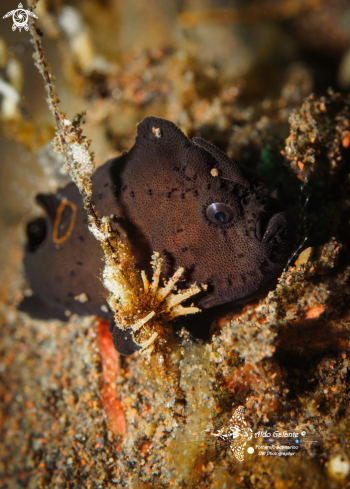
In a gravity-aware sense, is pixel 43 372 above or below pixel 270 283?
above

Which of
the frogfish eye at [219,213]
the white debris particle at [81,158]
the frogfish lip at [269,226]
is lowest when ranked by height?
the frogfish lip at [269,226]

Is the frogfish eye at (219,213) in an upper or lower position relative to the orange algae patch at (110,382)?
upper

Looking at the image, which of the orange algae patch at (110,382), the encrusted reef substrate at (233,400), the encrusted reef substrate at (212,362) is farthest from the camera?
the orange algae patch at (110,382)

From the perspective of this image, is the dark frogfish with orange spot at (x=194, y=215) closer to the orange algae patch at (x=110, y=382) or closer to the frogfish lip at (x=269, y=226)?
the frogfish lip at (x=269, y=226)

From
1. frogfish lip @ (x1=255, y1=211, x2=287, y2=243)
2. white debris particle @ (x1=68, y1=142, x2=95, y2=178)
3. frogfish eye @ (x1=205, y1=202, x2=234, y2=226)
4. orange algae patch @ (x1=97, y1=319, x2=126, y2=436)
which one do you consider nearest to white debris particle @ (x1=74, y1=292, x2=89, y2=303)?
orange algae patch @ (x1=97, y1=319, x2=126, y2=436)

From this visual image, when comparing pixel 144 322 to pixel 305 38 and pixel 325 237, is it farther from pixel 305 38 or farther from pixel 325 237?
pixel 305 38

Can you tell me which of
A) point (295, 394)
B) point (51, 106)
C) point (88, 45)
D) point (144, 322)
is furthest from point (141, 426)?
point (88, 45)

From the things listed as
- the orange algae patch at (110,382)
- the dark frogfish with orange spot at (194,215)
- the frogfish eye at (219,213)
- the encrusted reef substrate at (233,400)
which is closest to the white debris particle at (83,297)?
the dark frogfish with orange spot at (194,215)

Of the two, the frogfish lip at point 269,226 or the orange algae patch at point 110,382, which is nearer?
the frogfish lip at point 269,226
